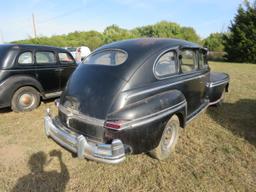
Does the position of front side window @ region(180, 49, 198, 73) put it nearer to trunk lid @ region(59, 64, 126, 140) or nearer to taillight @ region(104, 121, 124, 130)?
trunk lid @ region(59, 64, 126, 140)

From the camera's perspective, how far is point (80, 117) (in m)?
3.04

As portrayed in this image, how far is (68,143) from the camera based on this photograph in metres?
3.06

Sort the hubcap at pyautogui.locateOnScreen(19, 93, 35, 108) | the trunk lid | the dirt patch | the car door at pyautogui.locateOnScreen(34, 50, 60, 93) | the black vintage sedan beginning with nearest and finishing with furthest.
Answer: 1. the black vintage sedan
2. the trunk lid
3. the dirt patch
4. the hubcap at pyautogui.locateOnScreen(19, 93, 35, 108)
5. the car door at pyautogui.locateOnScreen(34, 50, 60, 93)

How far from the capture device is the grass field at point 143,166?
293 centimetres

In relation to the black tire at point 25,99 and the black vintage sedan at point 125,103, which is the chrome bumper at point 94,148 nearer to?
the black vintage sedan at point 125,103

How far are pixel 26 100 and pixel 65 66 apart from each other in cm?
156

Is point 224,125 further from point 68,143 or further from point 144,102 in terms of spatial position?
point 68,143

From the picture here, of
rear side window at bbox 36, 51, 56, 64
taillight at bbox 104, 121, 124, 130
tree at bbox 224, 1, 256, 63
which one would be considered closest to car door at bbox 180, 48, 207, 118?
taillight at bbox 104, 121, 124, 130

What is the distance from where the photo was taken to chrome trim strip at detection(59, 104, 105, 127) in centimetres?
285

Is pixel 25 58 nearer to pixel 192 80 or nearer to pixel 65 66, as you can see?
pixel 65 66

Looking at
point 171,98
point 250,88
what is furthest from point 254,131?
point 250,88

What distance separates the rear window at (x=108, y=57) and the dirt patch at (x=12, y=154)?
194 cm

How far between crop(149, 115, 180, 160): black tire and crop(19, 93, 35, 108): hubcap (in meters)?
3.85

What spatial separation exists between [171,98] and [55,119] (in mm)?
1940
